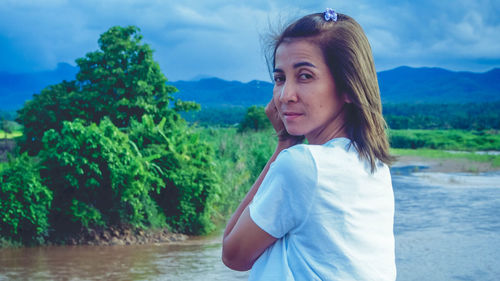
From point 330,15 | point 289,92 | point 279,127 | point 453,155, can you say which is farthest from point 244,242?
point 453,155

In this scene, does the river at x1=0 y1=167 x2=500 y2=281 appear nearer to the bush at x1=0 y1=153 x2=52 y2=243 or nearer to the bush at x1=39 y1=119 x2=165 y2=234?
the bush at x1=0 y1=153 x2=52 y2=243

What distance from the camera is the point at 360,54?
4.49 ft

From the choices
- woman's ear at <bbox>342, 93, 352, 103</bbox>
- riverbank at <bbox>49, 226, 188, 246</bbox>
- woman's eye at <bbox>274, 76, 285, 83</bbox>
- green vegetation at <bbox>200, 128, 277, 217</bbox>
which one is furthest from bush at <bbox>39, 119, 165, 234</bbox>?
woman's ear at <bbox>342, 93, 352, 103</bbox>

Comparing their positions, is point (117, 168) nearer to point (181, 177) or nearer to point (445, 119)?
point (181, 177)

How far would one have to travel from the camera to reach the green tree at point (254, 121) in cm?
2836

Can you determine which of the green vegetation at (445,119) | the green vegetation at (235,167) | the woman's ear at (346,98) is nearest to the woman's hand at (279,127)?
the woman's ear at (346,98)

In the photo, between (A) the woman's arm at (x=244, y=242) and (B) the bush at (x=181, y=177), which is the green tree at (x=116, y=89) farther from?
(A) the woman's arm at (x=244, y=242)

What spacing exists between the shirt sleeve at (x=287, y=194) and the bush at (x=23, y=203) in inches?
262

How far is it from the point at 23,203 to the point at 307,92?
22.2 feet

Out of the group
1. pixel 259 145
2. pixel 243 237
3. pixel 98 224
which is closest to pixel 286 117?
pixel 243 237

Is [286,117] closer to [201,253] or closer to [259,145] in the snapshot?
[201,253]

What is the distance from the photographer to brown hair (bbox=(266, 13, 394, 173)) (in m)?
1.35

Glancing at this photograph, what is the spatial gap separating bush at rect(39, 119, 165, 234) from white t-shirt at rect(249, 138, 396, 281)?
21.5ft

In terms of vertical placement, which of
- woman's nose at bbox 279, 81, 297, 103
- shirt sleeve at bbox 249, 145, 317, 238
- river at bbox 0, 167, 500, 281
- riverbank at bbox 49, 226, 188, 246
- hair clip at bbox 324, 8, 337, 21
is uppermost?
hair clip at bbox 324, 8, 337, 21
